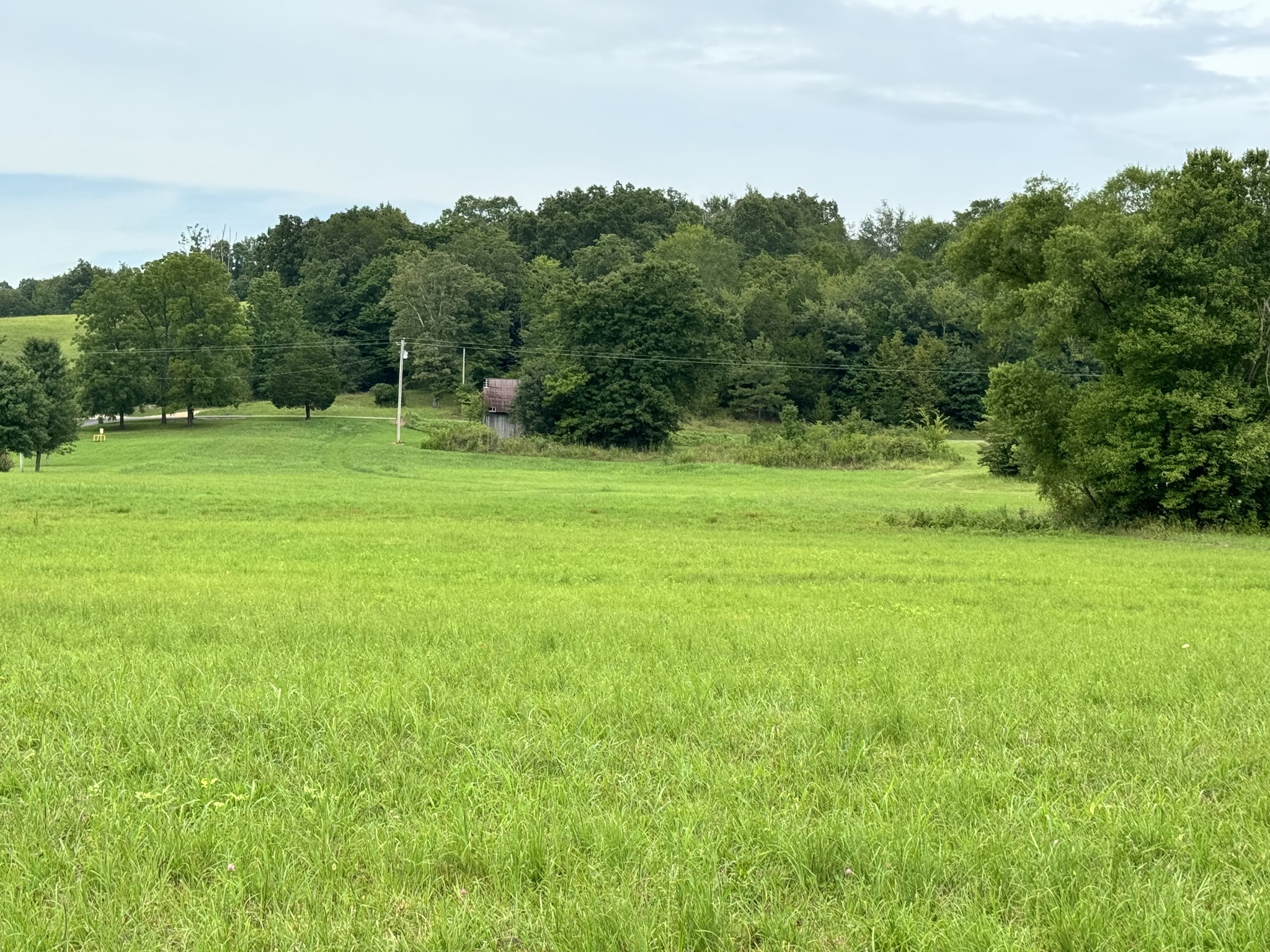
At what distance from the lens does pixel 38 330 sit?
125 m

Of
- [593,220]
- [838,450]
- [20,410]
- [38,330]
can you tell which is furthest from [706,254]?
[38,330]

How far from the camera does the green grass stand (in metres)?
114

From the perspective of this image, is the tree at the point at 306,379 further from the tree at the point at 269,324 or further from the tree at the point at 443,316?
the tree at the point at 443,316

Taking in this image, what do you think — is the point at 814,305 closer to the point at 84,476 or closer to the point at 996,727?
the point at 84,476

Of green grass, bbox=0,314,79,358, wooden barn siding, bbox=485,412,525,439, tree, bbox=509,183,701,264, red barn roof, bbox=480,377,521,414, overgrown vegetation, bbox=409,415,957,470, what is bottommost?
overgrown vegetation, bbox=409,415,957,470

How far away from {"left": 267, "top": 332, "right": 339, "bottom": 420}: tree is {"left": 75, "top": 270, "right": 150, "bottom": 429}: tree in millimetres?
11509

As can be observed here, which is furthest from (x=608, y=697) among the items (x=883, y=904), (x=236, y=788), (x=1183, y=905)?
(x=1183, y=905)

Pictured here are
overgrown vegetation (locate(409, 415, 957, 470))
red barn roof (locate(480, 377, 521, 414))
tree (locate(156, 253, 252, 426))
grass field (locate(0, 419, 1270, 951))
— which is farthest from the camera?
red barn roof (locate(480, 377, 521, 414))

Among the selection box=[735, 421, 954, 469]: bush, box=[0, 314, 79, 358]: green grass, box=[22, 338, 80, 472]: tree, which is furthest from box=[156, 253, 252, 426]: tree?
Result: box=[735, 421, 954, 469]: bush

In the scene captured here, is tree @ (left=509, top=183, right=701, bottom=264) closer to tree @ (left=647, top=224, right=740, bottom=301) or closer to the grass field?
tree @ (left=647, top=224, right=740, bottom=301)

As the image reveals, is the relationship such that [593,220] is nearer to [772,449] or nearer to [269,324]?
[269,324]

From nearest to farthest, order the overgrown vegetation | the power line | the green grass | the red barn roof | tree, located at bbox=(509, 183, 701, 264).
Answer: the overgrown vegetation < the power line < the red barn roof < the green grass < tree, located at bbox=(509, 183, 701, 264)

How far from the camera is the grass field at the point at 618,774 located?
394cm

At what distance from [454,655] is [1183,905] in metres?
6.19
